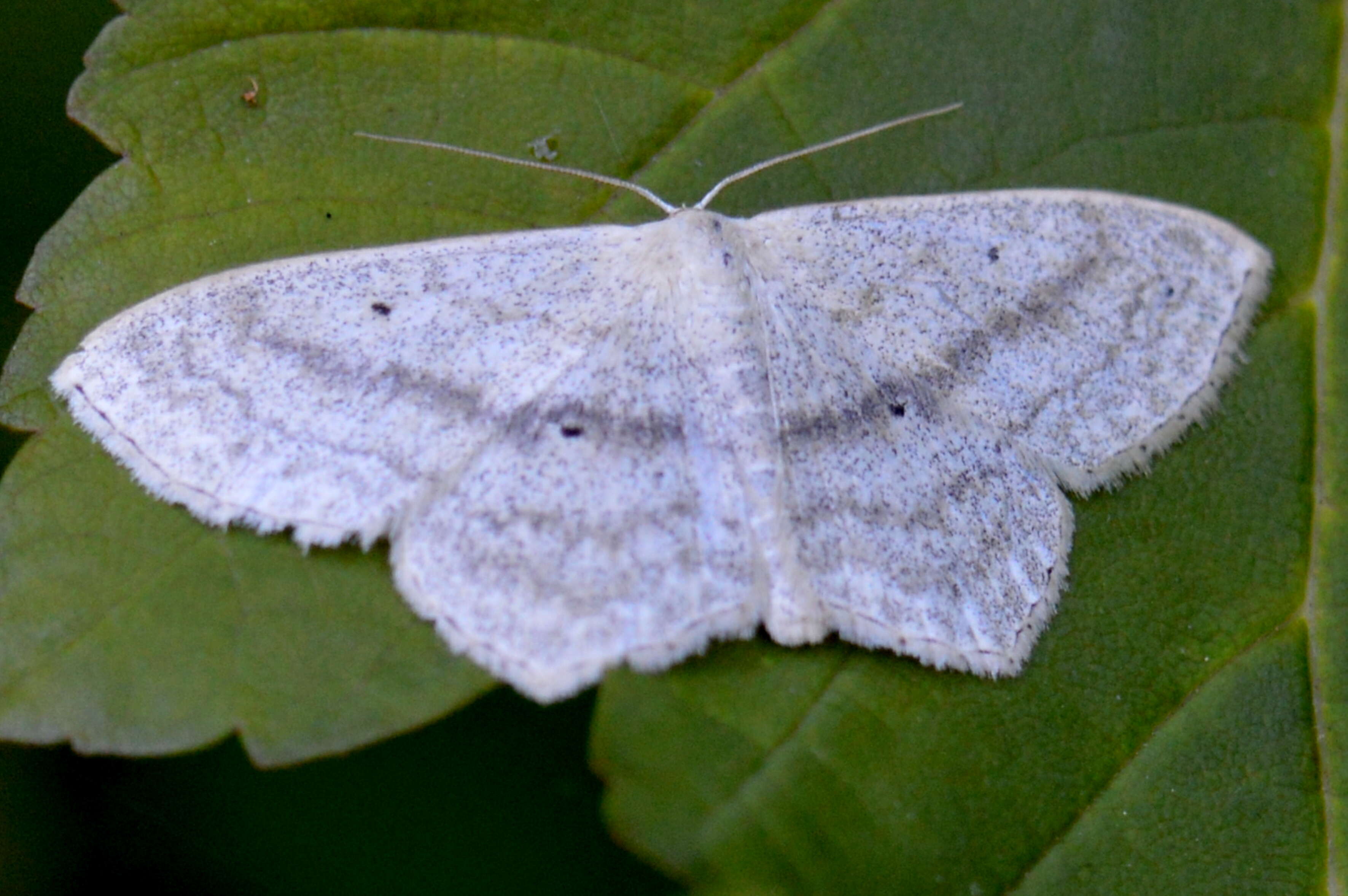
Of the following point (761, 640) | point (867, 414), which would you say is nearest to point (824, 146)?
point (867, 414)

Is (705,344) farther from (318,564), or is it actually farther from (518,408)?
(318,564)

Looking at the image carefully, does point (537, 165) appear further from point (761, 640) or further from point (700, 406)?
point (761, 640)

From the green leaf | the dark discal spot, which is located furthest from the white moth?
the green leaf

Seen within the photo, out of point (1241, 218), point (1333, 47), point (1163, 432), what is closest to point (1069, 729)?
point (1163, 432)

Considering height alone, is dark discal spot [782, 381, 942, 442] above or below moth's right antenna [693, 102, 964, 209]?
below

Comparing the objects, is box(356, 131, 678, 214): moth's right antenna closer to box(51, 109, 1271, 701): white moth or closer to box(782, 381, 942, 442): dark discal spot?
box(51, 109, 1271, 701): white moth

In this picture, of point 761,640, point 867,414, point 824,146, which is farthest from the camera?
point 824,146
